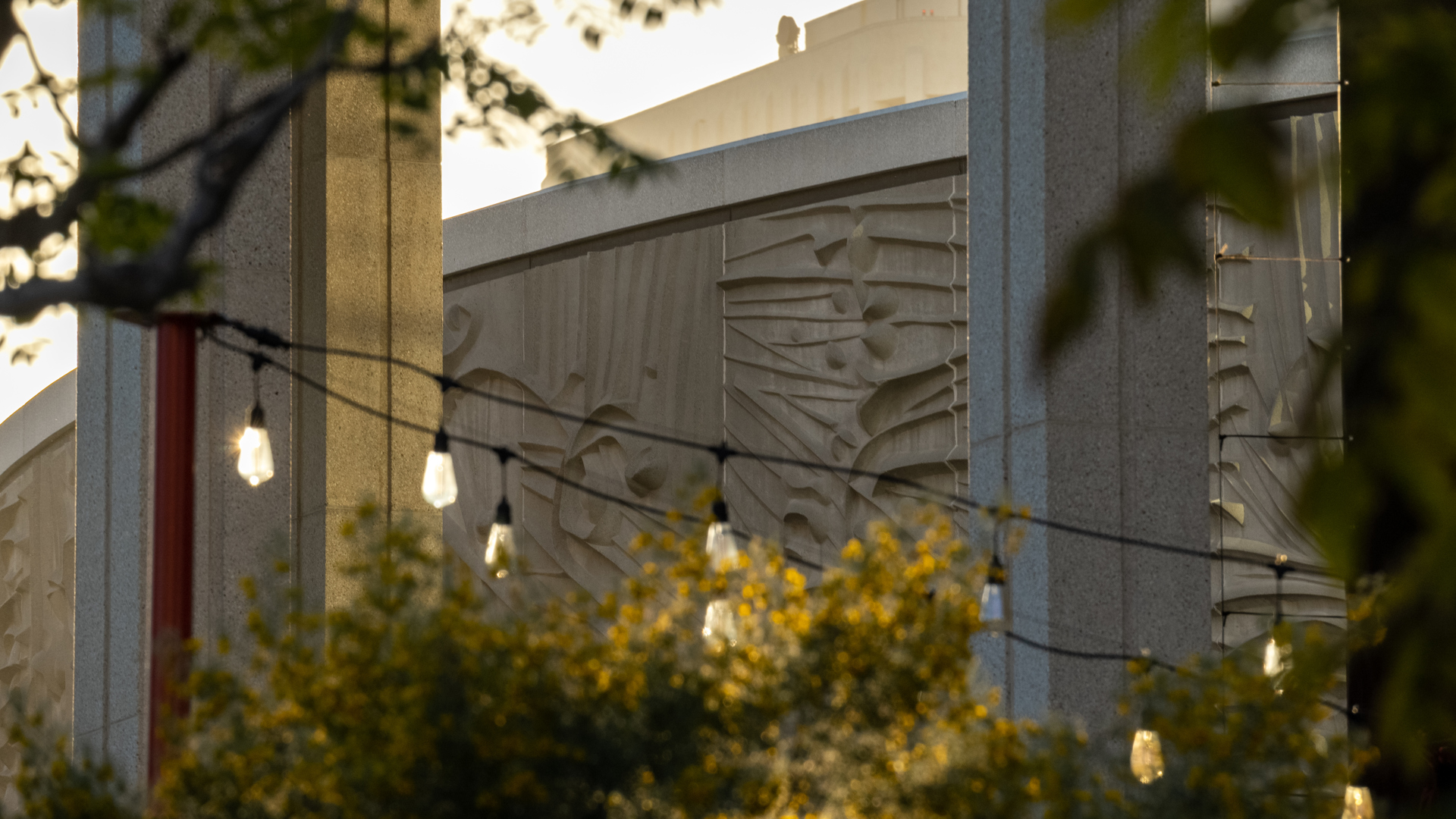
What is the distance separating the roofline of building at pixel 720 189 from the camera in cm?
1020

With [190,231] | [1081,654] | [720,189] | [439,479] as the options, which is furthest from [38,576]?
[190,231]

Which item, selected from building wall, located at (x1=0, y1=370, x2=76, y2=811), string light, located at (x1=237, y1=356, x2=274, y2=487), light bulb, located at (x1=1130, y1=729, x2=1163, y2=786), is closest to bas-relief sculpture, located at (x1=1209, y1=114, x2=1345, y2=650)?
light bulb, located at (x1=1130, y1=729, x2=1163, y2=786)

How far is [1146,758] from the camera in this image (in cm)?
351

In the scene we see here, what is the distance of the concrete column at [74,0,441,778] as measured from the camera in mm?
5281

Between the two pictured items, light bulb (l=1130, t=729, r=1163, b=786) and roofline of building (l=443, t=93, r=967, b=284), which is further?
roofline of building (l=443, t=93, r=967, b=284)

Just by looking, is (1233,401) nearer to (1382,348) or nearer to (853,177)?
(853,177)

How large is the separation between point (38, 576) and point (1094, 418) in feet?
41.9

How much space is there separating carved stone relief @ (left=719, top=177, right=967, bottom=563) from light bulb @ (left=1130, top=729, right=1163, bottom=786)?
6309mm

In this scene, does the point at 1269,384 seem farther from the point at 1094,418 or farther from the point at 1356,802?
the point at 1356,802

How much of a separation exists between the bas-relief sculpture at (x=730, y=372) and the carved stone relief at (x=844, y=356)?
0.5 inches

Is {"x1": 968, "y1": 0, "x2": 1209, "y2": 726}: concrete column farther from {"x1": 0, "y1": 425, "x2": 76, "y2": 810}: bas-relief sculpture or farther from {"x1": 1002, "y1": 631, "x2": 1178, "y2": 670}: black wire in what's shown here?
{"x1": 0, "y1": 425, "x2": 76, "y2": 810}: bas-relief sculpture

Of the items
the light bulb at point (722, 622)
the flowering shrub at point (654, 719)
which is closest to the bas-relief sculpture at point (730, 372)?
the light bulb at point (722, 622)

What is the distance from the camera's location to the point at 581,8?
388 cm

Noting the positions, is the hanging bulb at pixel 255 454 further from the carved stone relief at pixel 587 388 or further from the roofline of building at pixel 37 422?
the roofline of building at pixel 37 422
